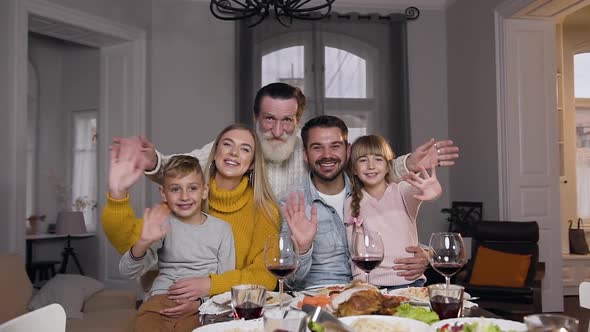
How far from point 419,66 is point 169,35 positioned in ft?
9.09

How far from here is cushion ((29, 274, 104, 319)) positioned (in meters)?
3.46

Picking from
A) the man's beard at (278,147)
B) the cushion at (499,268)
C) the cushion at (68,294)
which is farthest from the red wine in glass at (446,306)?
the cushion at (499,268)

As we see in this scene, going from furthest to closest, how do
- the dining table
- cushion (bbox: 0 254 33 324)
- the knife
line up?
cushion (bbox: 0 254 33 324) < the dining table < the knife

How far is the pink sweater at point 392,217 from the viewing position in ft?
7.35

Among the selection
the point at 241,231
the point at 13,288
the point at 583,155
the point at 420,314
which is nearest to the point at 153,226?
the point at 241,231

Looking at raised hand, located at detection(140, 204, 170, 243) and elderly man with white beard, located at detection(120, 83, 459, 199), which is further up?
elderly man with white beard, located at detection(120, 83, 459, 199)

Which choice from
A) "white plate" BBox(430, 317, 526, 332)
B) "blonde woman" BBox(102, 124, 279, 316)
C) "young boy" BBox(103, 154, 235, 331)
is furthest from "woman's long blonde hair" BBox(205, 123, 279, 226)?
"white plate" BBox(430, 317, 526, 332)

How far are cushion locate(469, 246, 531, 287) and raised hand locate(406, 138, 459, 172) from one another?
1.99 meters

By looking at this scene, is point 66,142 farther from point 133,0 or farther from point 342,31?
point 342,31

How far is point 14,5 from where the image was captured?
13.9 feet

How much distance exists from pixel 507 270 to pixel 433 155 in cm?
211

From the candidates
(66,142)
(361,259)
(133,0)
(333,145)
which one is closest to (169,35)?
(133,0)

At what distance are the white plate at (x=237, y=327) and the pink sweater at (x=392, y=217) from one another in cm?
97

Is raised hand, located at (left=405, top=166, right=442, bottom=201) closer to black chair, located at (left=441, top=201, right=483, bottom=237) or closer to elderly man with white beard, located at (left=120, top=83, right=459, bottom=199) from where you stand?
elderly man with white beard, located at (left=120, top=83, right=459, bottom=199)
